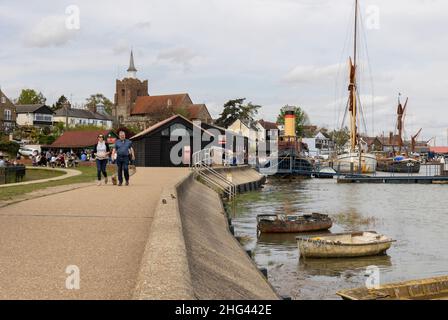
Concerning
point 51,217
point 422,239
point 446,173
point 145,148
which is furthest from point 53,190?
point 446,173

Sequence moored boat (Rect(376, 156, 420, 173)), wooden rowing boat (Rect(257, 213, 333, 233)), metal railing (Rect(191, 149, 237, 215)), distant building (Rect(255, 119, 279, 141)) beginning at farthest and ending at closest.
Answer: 1. distant building (Rect(255, 119, 279, 141))
2. moored boat (Rect(376, 156, 420, 173))
3. metal railing (Rect(191, 149, 237, 215))
4. wooden rowing boat (Rect(257, 213, 333, 233))

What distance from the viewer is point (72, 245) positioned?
10773 millimetres

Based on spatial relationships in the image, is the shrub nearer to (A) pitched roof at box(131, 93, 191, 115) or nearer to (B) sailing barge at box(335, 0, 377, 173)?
(B) sailing barge at box(335, 0, 377, 173)

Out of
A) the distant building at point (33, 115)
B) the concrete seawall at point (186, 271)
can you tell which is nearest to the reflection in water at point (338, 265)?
the concrete seawall at point (186, 271)

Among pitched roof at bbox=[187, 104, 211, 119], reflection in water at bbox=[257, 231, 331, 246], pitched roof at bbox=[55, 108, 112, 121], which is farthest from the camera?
pitched roof at bbox=[55, 108, 112, 121]

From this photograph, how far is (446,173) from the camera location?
79500mm

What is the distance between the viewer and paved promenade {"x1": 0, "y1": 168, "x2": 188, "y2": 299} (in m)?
7.68

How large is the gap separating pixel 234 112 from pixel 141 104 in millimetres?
28410

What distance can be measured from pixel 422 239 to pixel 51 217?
1709 cm

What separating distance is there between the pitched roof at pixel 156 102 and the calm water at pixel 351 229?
3765 inches

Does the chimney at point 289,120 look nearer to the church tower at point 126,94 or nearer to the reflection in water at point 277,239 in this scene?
the reflection in water at point 277,239

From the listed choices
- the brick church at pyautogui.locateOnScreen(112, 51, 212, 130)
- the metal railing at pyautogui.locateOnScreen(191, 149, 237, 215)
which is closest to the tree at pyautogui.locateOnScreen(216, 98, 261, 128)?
the brick church at pyautogui.locateOnScreen(112, 51, 212, 130)
